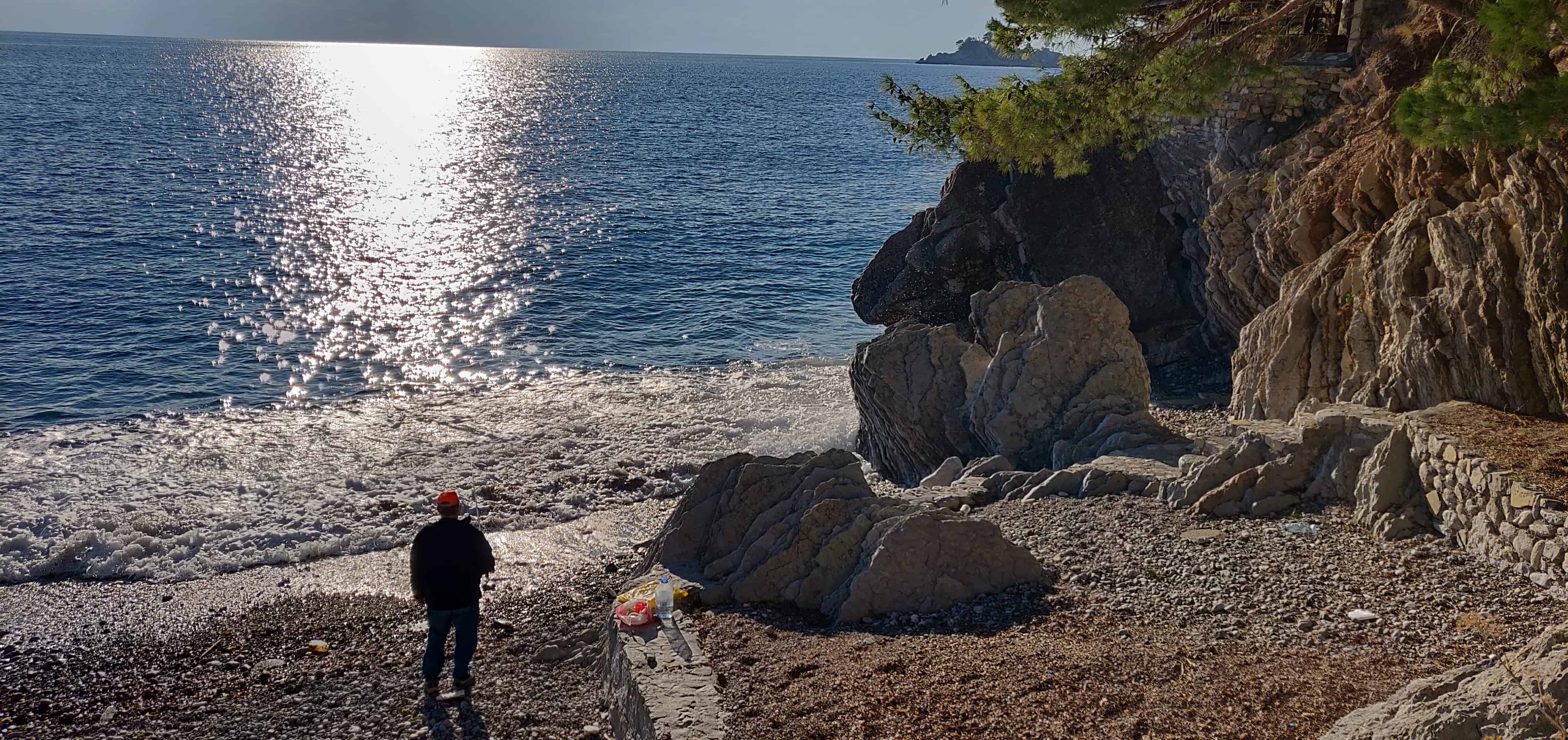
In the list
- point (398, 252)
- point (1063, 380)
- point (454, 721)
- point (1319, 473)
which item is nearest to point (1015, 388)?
point (1063, 380)

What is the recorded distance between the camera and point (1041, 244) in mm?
29750

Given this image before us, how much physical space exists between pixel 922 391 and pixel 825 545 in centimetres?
896

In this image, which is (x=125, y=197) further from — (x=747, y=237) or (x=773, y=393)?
(x=773, y=393)

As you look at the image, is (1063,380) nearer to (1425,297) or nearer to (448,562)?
(1425,297)

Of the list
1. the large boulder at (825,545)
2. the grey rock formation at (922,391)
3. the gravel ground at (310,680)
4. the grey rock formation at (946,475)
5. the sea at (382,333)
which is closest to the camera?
the large boulder at (825,545)

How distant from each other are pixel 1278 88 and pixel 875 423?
38.6 feet

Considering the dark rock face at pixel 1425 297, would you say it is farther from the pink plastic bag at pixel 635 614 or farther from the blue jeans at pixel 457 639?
the blue jeans at pixel 457 639

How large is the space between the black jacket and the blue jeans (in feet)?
0.65

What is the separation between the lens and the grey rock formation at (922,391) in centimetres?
2023

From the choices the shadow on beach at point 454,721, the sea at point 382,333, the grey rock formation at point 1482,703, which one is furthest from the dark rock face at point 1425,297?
the shadow on beach at point 454,721

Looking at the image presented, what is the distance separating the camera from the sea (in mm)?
20984

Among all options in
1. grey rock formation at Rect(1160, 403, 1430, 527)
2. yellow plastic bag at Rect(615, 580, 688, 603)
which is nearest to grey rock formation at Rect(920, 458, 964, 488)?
grey rock formation at Rect(1160, 403, 1430, 527)

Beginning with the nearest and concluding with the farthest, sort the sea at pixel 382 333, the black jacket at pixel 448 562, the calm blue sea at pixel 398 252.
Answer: the black jacket at pixel 448 562 → the sea at pixel 382 333 → the calm blue sea at pixel 398 252

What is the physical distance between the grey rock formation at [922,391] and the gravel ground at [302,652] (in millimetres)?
5552
